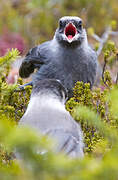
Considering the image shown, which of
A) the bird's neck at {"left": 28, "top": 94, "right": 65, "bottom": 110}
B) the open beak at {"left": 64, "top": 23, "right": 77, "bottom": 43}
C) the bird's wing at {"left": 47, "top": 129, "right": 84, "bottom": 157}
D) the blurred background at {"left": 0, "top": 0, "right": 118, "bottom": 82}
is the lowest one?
the blurred background at {"left": 0, "top": 0, "right": 118, "bottom": 82}

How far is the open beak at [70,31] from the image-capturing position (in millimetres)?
3307

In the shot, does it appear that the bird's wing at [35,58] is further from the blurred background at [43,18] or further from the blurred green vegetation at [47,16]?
the blurred green vegetation at [47,16]

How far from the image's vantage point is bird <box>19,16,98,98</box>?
334 cm

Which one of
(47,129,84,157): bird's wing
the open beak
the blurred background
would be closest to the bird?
the open beak

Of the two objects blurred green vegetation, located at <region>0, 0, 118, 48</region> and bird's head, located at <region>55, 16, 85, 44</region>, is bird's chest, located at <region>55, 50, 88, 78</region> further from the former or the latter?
blurred green vegetation, located at <region>0, 0, 118, 48</region>

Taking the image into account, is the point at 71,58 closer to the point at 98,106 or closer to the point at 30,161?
the point at 98,106

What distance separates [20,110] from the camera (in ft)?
9.57

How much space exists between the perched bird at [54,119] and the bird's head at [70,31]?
2.85 ft

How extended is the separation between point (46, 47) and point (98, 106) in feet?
3.34

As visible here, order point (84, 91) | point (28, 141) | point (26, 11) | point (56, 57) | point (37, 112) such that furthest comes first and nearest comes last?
1. point (26, 11)
2. point (56, 57)
3. point (84, 91)
4. point (37, 112)
5. point (28, 141)

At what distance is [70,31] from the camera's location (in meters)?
3.37

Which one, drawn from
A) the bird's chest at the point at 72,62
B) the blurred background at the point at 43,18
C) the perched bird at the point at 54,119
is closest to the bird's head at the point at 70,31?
the bird's chest at the point at 72,62

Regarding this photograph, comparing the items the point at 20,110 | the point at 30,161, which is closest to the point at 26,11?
the point at 20,110

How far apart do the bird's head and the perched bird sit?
87 centimetres
